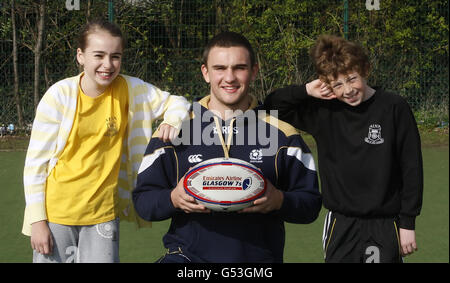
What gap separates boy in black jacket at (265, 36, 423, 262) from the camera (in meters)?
2.86

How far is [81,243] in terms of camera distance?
2.91 metres

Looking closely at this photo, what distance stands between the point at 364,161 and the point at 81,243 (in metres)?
1.40

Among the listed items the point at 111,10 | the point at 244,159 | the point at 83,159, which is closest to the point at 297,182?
the point at 244,159

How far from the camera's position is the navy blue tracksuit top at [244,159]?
8.24ft

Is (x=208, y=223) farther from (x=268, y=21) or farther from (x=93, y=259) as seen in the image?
(x=268, y=21)

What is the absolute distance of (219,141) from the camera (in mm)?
2588

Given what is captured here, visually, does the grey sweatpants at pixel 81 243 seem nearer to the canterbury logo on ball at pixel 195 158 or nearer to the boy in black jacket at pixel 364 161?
the canterbury logo on ball at pixel 195 158

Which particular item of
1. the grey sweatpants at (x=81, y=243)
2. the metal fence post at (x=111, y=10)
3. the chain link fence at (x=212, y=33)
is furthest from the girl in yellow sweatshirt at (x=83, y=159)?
the chain link fence at (x=212, y=33)

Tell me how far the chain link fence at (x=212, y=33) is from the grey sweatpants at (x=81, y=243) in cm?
468

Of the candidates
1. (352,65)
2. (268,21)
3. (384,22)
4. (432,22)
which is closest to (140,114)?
(352,65)

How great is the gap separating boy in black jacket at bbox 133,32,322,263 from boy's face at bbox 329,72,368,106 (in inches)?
15.0

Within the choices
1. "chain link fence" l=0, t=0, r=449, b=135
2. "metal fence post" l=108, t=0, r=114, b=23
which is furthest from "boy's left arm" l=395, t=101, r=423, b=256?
"chain link fence" l=0, t=0, r=449, b=135

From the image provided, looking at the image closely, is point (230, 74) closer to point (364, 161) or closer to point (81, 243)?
point (364, 161)

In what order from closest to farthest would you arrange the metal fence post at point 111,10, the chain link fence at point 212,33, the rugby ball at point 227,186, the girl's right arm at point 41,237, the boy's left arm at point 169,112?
the rugby ball at point 227,186
the boy's left arm at point 169,112
the girl's right arm at point 41,237
the metal fence post at point 111,10
the chain link fence at point 212,33
